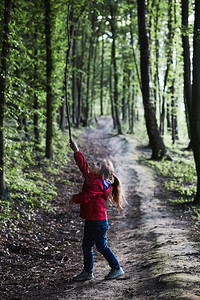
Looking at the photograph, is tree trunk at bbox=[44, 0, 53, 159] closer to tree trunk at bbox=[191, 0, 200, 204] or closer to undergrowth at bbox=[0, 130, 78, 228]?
undergrowth at bbox=[0, 130, 78, 228]

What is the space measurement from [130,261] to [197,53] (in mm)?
5518

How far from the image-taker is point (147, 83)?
51.2 feet

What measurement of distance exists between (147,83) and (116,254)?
11400 millimetres

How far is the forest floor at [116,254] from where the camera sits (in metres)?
4.11

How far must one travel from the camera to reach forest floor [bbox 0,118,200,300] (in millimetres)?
4105

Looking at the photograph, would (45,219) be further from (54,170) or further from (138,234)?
(54,170)

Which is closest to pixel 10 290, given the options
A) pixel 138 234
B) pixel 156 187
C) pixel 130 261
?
pixel 130 261

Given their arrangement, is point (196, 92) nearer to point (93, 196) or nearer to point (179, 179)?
point (93, 196)

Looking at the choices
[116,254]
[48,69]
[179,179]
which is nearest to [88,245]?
[116,254]

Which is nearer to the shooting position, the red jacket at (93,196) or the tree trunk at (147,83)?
the red jacket at (93,196)

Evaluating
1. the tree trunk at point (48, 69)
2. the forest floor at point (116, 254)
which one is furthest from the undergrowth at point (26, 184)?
the tree trunk at point (48, 69)

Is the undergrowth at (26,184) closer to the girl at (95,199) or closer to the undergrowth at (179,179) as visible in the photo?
the girl at (95,199)

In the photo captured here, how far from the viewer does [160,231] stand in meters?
6.69

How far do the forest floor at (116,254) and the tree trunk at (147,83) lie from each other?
6.05m
